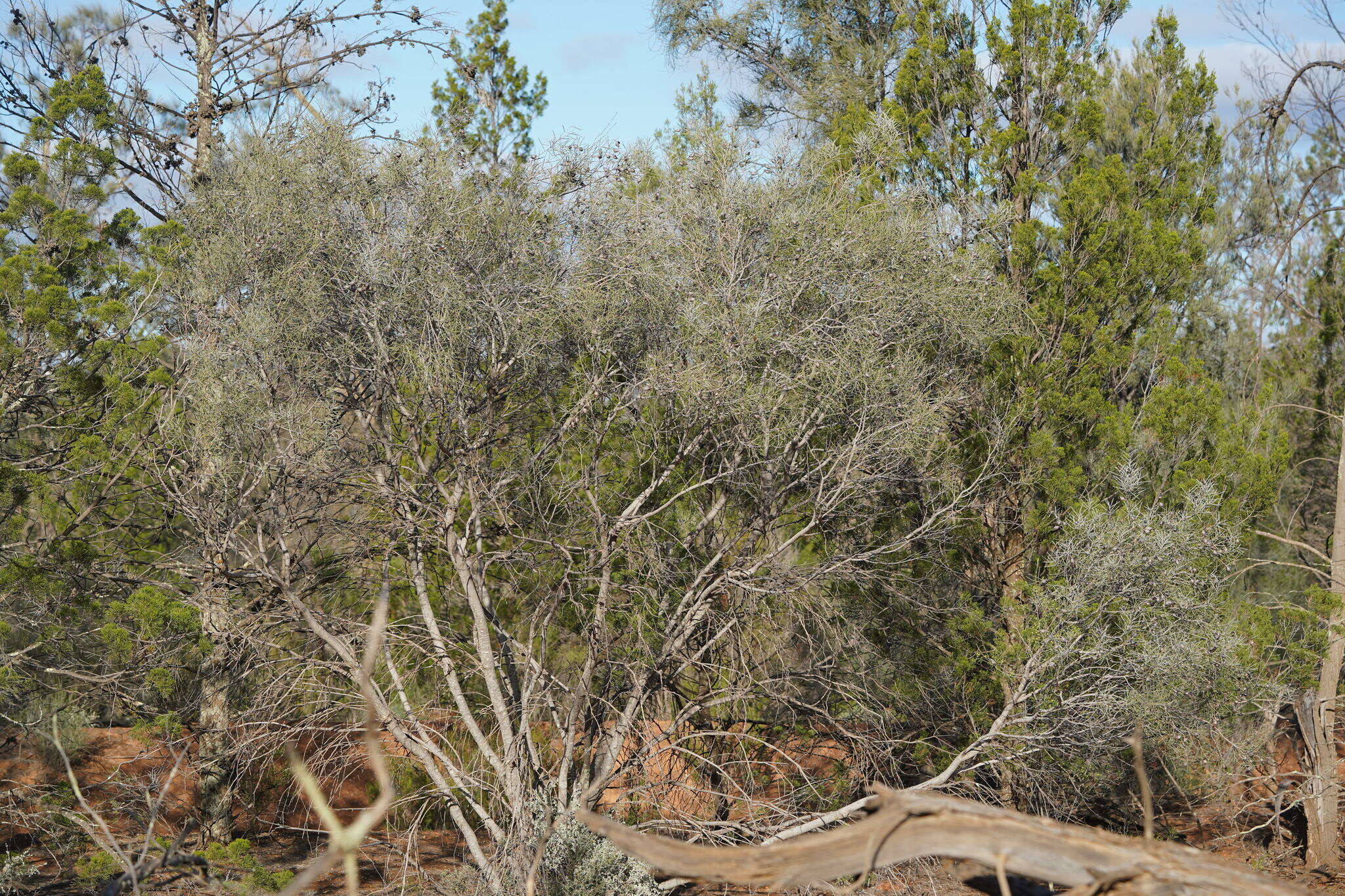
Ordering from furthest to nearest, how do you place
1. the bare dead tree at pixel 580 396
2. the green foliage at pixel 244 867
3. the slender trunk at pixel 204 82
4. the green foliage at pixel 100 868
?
the slender trunk at pixel 204 82, the bare dead tree at pixel 580 396, the green foliage at pixel 244 867, the green foliage at pixel 100 868

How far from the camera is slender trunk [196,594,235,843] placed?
7.33 m

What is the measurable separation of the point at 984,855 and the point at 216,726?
8.32m

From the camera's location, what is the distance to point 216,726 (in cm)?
922

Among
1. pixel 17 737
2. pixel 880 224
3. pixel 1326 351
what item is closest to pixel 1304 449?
pixel 1326 351

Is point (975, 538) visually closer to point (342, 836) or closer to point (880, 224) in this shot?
point (880, 224)

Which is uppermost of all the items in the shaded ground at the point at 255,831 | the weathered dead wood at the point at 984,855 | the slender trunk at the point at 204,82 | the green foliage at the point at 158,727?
the slender trunk at the point at 204,82

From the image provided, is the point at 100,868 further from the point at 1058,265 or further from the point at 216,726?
the point at 1058,265

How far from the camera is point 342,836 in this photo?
3.77ft

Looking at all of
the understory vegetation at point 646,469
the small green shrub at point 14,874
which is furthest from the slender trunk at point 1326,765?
the small green shrub at point 14,874

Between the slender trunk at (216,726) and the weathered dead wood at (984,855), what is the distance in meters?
5.16

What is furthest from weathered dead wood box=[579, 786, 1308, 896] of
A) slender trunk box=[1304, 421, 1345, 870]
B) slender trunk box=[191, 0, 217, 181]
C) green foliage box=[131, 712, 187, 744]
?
slender trunk box=[191, 0, 217, 181]

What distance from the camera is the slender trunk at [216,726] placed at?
7328mm

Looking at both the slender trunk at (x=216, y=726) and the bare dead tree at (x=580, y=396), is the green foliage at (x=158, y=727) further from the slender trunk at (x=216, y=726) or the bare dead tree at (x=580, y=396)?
the bare dead tree at (x=580, y=396)

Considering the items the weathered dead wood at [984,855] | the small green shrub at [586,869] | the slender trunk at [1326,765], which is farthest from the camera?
the slender trunk at [1326,765]
